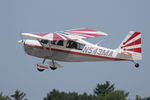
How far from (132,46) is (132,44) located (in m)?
0.13

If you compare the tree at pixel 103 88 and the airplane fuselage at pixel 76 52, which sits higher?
the airplane fuselage at pixel 76 52

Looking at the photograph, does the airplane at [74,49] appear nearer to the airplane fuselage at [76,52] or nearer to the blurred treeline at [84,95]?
the airplane fuselage at [76,52]

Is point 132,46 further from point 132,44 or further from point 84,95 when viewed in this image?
point 84,95

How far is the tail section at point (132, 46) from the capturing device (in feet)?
90.2

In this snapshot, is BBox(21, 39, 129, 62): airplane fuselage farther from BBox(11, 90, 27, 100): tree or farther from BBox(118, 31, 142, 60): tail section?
BBox(11, 90, 27, 100): tree

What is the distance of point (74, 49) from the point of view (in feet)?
94.0

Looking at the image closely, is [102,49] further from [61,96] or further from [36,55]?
[61,96]

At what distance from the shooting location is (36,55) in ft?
96.8

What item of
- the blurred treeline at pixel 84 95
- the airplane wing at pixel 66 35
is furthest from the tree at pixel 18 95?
the airplane wing at pixel 66 35

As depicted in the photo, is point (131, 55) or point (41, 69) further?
point (41, 69)

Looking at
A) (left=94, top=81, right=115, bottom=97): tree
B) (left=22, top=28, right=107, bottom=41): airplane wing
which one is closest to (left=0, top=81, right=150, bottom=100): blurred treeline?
(left=94, top=81, right=115, bottom=97): tree

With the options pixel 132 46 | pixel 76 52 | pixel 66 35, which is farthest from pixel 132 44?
pixel 66 35

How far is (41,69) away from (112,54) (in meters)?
4.66

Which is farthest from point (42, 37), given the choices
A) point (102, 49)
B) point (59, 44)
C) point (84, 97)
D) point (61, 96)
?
point (61, 96)
